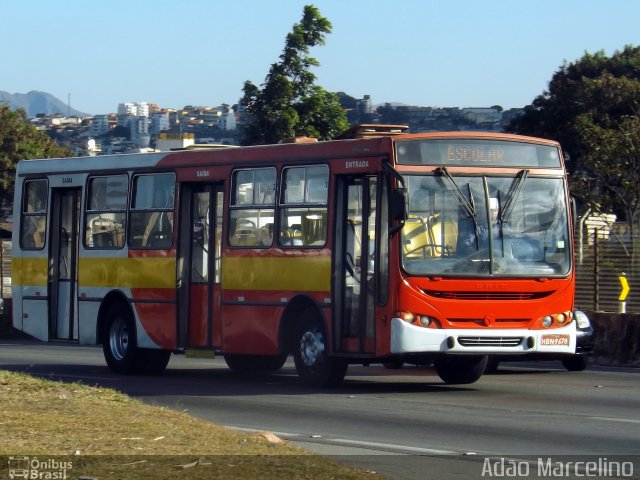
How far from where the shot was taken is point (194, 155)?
1858 centimetres

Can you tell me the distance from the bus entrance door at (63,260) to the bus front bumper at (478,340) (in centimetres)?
716

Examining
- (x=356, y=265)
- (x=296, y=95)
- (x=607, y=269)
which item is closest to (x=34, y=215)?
(x=356, y=265)

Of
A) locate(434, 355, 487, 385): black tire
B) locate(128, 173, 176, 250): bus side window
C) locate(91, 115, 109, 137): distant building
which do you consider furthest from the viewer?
locate(91, 115, 109, 137): distant building

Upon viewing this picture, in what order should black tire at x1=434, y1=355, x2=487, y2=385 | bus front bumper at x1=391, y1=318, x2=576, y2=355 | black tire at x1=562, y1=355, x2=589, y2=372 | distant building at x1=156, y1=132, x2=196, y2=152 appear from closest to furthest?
bus front bumper at x1=391, y1=318, x2=576, y2=355, black tire at x1=434, y1=355, x2=487, y2=385, black tire at x1=562, y1=355, x2=589, y2=372, distant building at x1=156, y1=132, x2=196, y2=152

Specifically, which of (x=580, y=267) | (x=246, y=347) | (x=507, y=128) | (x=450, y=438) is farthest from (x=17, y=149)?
(x=450, y=438)

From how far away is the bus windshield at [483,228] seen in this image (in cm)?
1526

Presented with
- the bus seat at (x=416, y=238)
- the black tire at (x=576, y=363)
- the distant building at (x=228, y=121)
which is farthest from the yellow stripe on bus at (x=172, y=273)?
the distant building at (x=228, y=121)

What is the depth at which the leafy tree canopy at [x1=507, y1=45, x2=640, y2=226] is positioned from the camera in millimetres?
39750

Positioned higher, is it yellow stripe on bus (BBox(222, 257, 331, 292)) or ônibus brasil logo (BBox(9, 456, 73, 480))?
Result: yellow stripe on bus (BBox(222, 257, 331, 292))

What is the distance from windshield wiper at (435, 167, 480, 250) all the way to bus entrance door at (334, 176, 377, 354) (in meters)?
0.85

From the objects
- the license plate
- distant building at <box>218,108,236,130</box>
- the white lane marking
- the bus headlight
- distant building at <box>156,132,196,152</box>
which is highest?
distant building at <box>218,108,236,130</box>

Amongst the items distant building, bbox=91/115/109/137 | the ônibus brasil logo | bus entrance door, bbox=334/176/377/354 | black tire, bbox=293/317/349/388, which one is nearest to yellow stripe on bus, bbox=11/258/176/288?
black tire, bbox=293/317/349/388

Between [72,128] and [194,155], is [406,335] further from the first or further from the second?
[72,128]

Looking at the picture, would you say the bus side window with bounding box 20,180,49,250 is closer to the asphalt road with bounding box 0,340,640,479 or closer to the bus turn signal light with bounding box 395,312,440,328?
the asphalt road with bounding box 0,340,640,479
